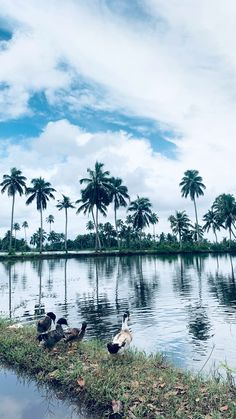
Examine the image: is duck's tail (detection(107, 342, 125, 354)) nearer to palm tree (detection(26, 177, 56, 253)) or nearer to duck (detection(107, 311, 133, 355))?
duck (detection(107, 311, 133, 355))

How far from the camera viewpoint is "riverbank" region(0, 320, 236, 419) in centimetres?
607

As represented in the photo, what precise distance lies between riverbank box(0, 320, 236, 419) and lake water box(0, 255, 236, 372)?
1222mm

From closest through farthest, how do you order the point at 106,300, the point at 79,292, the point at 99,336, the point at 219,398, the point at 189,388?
the point at 219,398 < the point at 189,388 < the point at 99,336 < the point at 106,300 < the point at 79,292

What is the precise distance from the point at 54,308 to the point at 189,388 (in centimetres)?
1289

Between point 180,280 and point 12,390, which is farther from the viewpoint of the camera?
point 180,280

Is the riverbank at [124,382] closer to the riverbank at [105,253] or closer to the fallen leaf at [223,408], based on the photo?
the fallen leaf at [223,408]

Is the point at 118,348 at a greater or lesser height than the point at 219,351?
greater

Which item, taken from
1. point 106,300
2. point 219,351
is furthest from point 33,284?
point 219,351

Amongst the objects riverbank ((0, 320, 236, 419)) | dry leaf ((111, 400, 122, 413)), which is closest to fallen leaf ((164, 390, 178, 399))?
riverbank ((0, 320, 236, 419))

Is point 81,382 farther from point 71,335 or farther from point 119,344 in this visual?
point 71,335

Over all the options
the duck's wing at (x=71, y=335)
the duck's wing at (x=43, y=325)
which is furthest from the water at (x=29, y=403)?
the duck's wing at (x=43, y=325)

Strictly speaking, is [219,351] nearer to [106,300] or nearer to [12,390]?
[12,390]

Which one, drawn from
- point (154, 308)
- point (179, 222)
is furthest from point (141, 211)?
point (154, 308)

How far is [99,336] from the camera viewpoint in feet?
41.7
